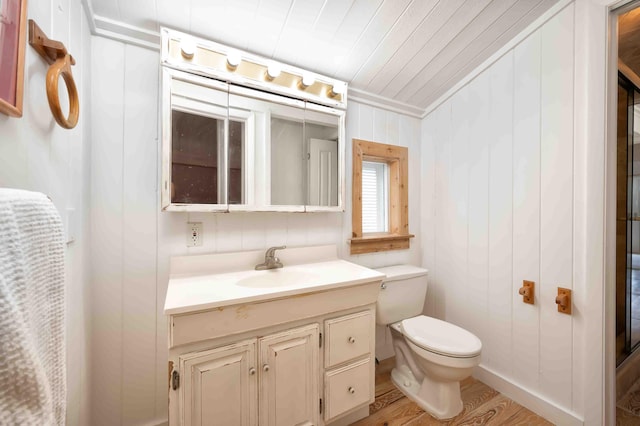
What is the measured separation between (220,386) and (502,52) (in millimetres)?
2408

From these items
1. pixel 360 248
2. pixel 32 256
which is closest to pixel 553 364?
pixel 360 248

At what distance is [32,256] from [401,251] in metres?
2.03

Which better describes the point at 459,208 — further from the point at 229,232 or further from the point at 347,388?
the point at 229,232

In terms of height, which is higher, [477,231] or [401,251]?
[477,231]

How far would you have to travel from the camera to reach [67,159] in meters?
0.91

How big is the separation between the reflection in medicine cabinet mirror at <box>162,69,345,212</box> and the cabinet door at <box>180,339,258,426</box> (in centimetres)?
68

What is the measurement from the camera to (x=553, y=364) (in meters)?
1.46

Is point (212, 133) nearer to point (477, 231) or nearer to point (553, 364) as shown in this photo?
point (477, 231)

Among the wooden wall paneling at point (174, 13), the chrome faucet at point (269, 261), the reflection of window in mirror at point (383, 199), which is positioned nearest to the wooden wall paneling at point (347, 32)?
the reflection of window in mirror at point (383, 199)

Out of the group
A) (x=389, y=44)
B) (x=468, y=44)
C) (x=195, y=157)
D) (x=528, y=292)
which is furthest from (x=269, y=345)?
(x=468, y=44)

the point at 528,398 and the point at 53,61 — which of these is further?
the point at 528,398

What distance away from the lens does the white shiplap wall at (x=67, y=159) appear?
0.62m

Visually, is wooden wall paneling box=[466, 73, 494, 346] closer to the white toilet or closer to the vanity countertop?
the white toilet

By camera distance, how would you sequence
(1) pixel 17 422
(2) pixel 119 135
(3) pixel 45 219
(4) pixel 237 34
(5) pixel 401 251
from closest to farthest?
1. (1) pixel 17 422
2. (3) pixel 45 219
3. (2) pixel 119 135
4. (4) pixel 237 34
5. (5) pixel 401 251
